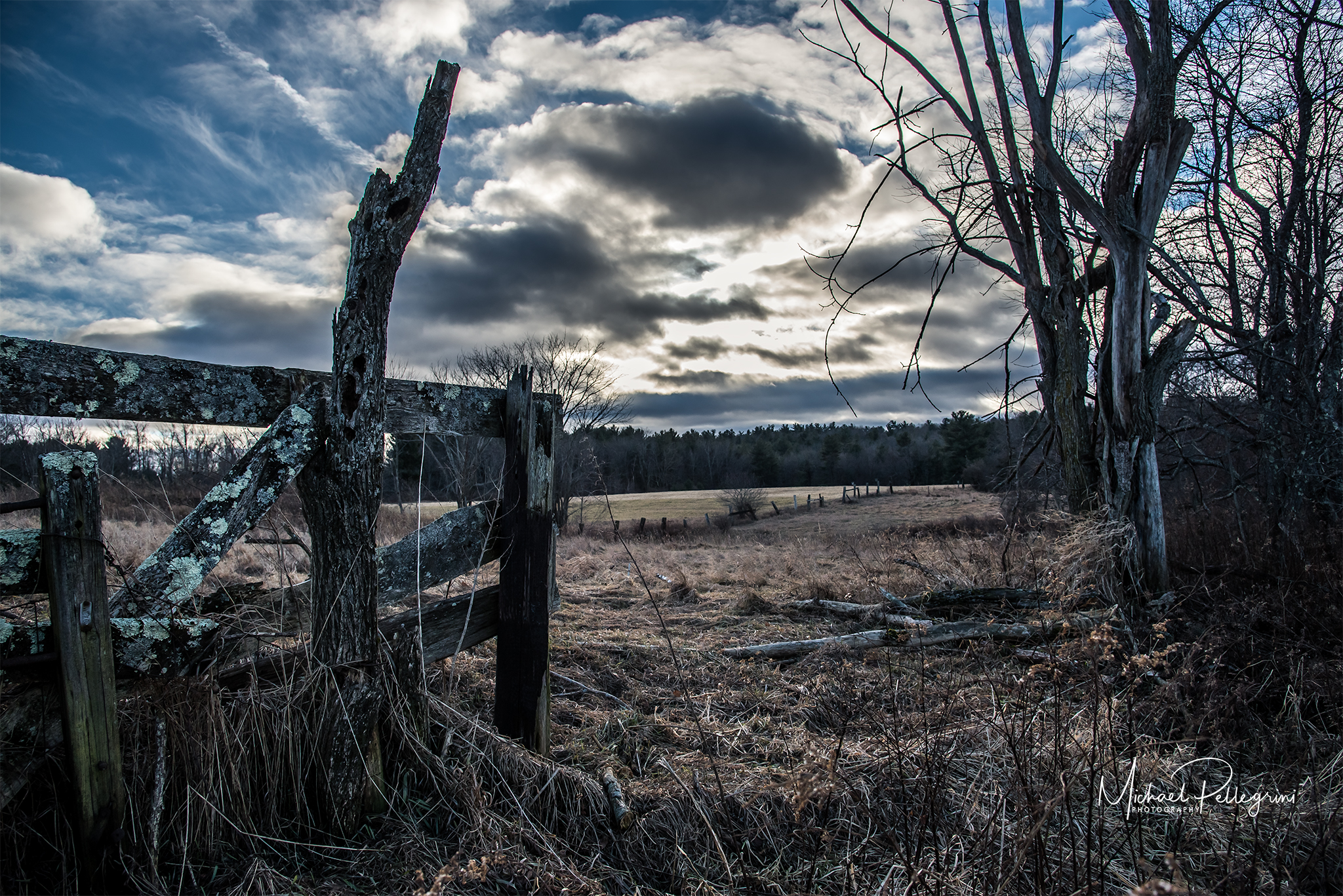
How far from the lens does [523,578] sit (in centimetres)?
313

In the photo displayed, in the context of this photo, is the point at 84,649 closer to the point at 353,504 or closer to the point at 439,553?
the point at 353,504

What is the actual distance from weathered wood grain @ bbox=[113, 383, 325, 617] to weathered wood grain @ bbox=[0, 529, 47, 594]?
23 centimetres

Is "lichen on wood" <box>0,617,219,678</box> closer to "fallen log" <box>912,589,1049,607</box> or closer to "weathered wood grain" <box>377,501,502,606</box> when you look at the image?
"weathered wood grain" <box>377,501,502,606</box>

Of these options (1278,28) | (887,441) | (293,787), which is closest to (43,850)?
(293,787)

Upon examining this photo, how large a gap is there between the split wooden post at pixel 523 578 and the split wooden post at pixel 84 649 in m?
1.46

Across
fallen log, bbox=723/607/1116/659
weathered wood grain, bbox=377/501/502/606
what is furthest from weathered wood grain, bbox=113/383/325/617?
fallen log, bbox=723/607/1116/659

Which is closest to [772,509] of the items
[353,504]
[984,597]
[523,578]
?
[984,597]

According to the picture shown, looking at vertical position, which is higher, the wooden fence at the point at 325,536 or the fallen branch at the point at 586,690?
the wooden fence at the point at 325,536

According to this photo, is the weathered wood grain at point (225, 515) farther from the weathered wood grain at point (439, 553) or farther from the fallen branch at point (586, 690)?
the fallen branch at point (586, 690)

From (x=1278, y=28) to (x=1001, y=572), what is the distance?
315 inches

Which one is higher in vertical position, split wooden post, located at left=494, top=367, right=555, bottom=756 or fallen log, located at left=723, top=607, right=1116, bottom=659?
split wooden post, located at left=494, top=367, right=555, bottom=756

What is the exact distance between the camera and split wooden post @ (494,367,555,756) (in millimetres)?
3117

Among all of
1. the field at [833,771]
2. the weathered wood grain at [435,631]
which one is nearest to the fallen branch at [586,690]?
the field at [833,771]

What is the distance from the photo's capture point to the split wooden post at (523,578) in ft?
10.2
